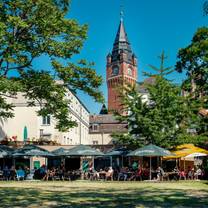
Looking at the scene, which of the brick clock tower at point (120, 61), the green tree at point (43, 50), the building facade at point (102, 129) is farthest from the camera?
the brick clock tower at point (120, 61)

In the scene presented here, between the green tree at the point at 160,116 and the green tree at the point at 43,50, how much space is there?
35.6 feet

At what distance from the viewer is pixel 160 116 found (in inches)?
1479

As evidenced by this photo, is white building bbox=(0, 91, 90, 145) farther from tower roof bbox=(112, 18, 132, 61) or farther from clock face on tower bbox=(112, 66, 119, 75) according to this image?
tower roof bbox=(112, 18, 132, 61)

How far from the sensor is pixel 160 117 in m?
37.4

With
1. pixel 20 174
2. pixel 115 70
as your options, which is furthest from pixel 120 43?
pixel 20 174

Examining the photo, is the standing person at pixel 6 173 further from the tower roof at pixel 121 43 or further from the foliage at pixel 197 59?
the tower roof at pixel 121 43

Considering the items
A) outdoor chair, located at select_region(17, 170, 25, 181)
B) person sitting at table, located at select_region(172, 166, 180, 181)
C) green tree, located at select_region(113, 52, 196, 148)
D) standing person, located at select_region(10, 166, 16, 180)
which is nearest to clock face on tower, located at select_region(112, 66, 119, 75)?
green tree, located at select_region(113, 52, 196, 148)

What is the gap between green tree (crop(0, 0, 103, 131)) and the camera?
24.1 metres

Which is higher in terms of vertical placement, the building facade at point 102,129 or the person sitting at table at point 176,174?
the building facade at point 102,129

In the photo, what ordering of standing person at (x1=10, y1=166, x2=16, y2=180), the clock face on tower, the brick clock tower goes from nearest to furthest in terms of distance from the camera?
standing person at (x1=10, y1=166, x2=16, y2=180) < the brick clock tower < the clock face on tower

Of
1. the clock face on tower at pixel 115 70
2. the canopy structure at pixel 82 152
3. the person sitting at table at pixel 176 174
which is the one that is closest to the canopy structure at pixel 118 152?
the canopy structure at pixel 82 152

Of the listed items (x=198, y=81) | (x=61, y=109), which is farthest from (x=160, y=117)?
(x=61, y=109)

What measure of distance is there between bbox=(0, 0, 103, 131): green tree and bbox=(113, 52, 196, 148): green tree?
35.6 ft

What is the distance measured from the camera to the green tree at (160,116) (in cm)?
3747
